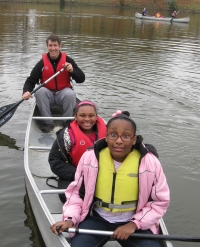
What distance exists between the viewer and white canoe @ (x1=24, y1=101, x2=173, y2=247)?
3.36 meters

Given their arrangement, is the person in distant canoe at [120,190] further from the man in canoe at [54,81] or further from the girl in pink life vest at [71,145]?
the man in canoe at [54,81]

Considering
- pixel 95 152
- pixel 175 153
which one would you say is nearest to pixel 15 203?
pixel 95 152

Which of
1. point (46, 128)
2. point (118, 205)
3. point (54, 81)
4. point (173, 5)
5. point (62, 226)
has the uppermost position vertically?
point (173, 5)

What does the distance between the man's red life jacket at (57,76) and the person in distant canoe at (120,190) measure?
358 cm

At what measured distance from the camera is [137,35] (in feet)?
68.5

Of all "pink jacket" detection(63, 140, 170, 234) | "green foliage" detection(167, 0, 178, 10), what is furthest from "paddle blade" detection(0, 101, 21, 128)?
"green foliage" detection(167, 0, 178, 10)

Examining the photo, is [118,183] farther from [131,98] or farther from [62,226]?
[131,98]

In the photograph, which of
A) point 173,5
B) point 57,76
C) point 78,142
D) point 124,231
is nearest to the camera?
point 124,231

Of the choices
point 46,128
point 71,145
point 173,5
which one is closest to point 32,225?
point 71,145

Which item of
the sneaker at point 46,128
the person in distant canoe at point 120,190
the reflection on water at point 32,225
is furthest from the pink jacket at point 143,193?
the sneaker at point 46,128

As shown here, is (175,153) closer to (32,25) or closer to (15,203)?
(15,203)

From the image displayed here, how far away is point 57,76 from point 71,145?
9.14 ft

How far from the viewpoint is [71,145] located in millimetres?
3898

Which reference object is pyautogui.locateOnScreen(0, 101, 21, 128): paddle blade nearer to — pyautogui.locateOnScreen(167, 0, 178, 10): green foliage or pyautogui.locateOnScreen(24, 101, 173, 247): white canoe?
pyautogui.locateOnScreen(24, 101, 173, 247): white canoe
